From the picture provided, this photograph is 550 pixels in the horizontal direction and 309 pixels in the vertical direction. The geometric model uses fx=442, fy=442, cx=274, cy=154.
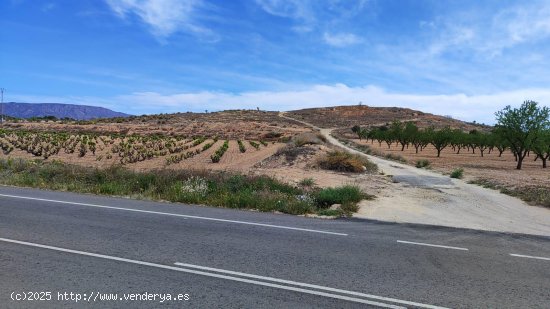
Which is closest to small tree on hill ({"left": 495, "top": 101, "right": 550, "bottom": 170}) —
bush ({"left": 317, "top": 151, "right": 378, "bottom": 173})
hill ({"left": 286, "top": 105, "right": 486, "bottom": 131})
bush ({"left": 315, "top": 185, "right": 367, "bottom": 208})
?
bush ({"left": 317, "top": 151, "right": 378, "bottom": 173})

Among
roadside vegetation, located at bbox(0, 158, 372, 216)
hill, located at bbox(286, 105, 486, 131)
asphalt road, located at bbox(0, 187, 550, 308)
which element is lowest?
A: roadside vegetation, located at bbox(0, 158, 372, 216)

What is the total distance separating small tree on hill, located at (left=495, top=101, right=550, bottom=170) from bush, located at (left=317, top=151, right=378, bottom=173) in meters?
20.9

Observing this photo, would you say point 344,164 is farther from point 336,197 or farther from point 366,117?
point 366,117

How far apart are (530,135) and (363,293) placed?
141 feet

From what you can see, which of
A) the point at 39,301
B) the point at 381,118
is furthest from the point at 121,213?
the point at 381,118

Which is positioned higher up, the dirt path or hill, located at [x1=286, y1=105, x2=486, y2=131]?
hill, located at [x1=286, y1=105, x2=486, y2=131]

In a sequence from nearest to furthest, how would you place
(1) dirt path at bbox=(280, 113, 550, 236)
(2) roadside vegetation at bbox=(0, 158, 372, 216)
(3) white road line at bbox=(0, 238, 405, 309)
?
1. (3) white road line at bbox=(0, 238, 405, 309)
2. (1) dirt path at bbox=(280, 113, 550, 236)
3. (2) roadside vegetation at bbox=(0, 158, 372, 216)

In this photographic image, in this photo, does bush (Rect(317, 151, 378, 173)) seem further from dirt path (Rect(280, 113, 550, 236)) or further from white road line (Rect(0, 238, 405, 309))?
white road line (Rect(0, 238, 405, 309))

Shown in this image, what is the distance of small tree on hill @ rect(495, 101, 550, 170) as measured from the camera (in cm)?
4159

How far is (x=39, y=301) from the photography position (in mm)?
4887

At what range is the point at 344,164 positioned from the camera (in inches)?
1102

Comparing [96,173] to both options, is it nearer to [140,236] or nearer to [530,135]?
[140,236]

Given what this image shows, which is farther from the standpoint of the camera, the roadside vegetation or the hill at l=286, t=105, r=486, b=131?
the hill at l=286, t=105, r=486, b=131

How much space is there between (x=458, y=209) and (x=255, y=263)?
1011 cm
